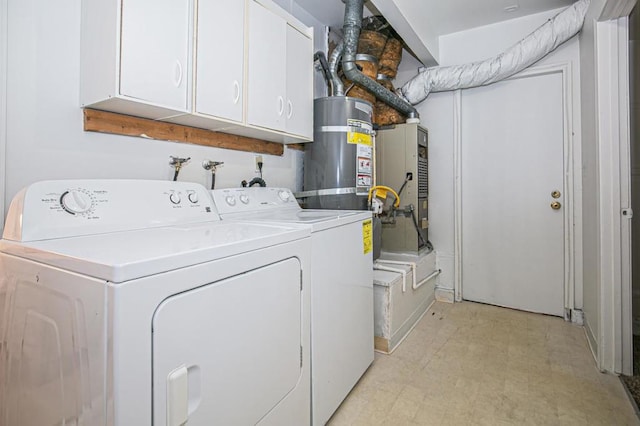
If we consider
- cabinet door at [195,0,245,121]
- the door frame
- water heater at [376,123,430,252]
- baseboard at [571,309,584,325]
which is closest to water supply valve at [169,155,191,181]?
cabinet door at [195,0,245,121]

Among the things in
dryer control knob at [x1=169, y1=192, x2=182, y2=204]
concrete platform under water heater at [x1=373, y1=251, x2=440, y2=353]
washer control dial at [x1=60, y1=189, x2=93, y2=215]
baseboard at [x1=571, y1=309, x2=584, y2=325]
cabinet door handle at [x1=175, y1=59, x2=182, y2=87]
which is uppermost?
cabinet door handle at [x1=175, y1=59, x2=182, y2=87]

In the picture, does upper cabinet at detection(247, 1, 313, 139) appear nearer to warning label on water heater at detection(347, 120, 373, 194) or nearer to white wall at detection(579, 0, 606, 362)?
warning label on water heater at detection(347, 120, 373, 194)

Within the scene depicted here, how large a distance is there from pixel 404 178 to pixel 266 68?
5.50ft

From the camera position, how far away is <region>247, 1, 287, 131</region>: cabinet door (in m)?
1.73

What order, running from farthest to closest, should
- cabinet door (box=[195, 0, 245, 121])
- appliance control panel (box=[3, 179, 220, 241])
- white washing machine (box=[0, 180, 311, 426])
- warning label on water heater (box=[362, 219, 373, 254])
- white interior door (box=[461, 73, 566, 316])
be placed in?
white interior door (box=[461, 73, 566, 316]), warning label on water heater (box=[362, 219, 373, 254]), cabinet door (box=[195, 0, 245, 121]), appliance control panel (box=[3, 179, 220, 241]), white washing machine (box=[0, 180, 311, 426])

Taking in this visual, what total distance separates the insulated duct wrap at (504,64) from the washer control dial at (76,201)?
112 inches

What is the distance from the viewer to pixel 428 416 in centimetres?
159

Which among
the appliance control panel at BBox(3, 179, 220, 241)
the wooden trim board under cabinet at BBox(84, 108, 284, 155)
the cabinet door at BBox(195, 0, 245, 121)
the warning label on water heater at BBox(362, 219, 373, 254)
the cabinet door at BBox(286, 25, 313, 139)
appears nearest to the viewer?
the appliance control panel at BBox(3, 179, 220, 241)

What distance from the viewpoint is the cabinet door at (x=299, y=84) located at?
6.56 ft

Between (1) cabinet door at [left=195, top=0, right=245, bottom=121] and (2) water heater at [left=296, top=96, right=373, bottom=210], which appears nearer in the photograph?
(1) cabinet door at [left=195, top=0, right=245, bottom=121]

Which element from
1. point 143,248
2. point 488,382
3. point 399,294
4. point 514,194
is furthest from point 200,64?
point 514,194

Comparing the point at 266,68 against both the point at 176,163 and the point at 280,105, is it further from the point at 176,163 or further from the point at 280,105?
the point at 176,163

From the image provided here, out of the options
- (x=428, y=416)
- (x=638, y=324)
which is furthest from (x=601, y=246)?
(x=428, y=416)

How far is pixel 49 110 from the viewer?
1251 mm
